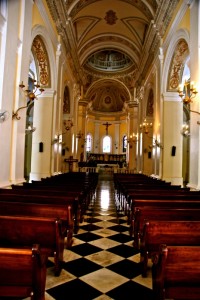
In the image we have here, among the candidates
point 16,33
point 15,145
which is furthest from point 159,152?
point 16,33

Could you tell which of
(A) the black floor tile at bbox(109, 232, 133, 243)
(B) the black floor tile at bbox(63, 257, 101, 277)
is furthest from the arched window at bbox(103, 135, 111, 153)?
(B) the black floor tile at bbox(63, 257, 101, 277)

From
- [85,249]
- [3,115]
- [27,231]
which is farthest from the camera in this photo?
[3,115]

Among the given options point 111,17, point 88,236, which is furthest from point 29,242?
point 111,17

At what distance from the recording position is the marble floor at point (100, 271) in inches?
93.0

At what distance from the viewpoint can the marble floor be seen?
7.75 feet

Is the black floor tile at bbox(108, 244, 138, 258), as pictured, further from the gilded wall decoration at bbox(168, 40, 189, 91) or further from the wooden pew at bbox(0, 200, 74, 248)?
the gilded wall decoration at bbox(168, 40, 189, 91)

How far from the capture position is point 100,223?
209 inches

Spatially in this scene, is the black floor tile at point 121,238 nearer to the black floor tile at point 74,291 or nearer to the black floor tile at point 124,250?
the black floor tile at point 124,250

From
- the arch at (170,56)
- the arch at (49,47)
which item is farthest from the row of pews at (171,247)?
the arch at (49,47)

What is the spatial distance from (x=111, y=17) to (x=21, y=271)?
612 inches

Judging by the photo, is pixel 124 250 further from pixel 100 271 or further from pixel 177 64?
pixel 177 64

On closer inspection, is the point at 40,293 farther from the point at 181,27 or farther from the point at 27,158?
the point at 27,158

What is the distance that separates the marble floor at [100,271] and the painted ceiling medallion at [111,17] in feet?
43.7

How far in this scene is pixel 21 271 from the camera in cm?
143
